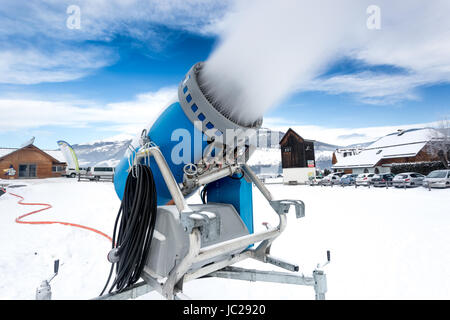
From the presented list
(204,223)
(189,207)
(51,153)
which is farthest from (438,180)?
(51,153)

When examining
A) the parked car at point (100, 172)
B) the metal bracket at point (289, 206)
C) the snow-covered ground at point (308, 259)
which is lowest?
the snow-covered ground at point (308, 259)

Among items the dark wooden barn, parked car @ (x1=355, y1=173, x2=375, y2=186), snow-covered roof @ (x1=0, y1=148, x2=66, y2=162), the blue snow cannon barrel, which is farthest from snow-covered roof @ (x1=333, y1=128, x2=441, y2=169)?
snow-covered roof @ (x1=0, y1=148, x2=66, y2=162)

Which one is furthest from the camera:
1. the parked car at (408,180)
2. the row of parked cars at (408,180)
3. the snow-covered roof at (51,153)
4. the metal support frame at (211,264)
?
the snow-covered roof at (51,153)

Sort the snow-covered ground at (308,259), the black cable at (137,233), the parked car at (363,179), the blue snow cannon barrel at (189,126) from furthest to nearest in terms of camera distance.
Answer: the parked car at (363,179) → the snow-covered ground at (308,259) → the blue snow cannon barrel at (189,126) → the black cable at (137,233)

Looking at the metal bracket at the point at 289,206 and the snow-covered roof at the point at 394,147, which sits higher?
the snow-covered roof at the point at 394,147

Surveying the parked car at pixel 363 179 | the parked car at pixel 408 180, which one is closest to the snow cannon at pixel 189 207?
the parked car at pixel 408 180

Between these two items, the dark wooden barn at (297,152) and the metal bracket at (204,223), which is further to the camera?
the dark wooden barn at (297,152)

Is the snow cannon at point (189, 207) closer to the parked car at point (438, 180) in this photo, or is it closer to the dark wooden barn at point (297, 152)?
the parked car at point (438, 180)

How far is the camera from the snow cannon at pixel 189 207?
8.37 ft

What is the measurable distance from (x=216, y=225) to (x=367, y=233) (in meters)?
5.62

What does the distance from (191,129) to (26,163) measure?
138 feet

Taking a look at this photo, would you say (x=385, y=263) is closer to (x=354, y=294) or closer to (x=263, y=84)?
(x=354, y=294)

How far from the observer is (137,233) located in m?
2.83

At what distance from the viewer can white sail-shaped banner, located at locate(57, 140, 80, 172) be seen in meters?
39.9
